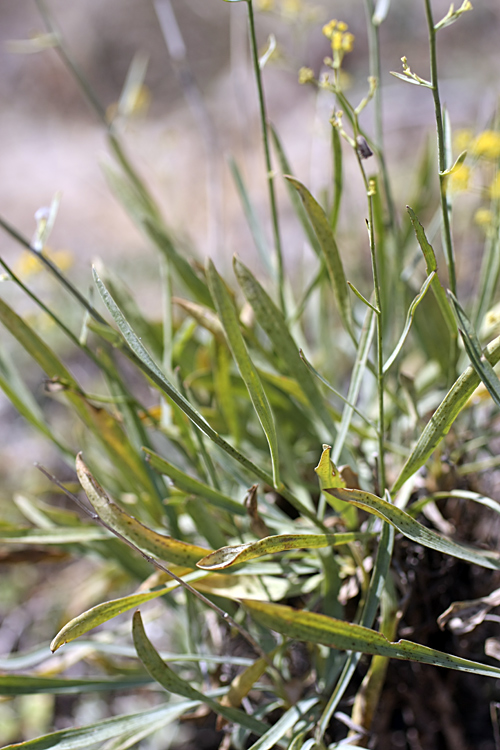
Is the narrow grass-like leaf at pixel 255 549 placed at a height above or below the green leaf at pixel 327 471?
below

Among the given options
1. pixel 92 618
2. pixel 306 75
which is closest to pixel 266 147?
pixel 306 75

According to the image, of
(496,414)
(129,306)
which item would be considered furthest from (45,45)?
(496,414)

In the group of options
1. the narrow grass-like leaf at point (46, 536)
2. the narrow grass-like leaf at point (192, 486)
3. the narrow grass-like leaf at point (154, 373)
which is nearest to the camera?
the narrow grass-like leaf at point (154, 373)

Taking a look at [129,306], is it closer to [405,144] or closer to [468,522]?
[468,522]

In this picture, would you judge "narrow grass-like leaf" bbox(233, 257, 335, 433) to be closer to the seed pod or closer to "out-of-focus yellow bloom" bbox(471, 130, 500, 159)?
the seed pod

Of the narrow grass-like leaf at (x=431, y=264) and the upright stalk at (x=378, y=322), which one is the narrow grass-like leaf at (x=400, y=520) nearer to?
the upright stalk at (x=378, y=322)

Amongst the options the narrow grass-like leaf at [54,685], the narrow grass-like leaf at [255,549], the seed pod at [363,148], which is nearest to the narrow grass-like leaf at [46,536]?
the narrow grass-like leaf at [54,685]

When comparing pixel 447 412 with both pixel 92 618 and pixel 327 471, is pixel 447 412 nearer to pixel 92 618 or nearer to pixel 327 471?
pixel 327 471
